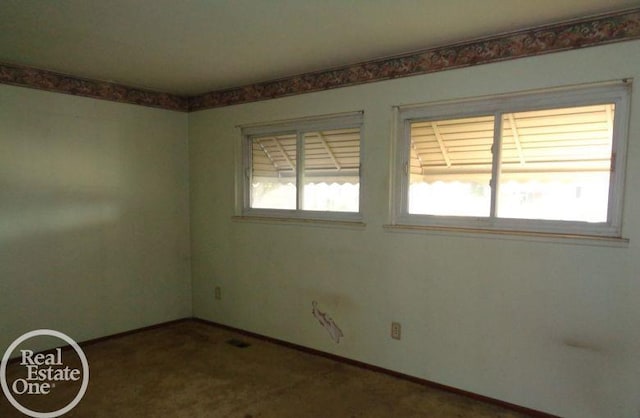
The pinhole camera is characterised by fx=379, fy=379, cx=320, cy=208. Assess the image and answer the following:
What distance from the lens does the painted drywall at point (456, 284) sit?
2.10 metres

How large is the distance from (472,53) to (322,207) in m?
1.62

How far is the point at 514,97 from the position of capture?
2.38 metres

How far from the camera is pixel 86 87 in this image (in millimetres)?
3352

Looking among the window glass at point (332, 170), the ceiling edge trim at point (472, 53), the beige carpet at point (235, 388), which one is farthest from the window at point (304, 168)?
the beige carpet at point (235, 388)

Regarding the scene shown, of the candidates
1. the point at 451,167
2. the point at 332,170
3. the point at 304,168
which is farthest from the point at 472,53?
the point at 304,168

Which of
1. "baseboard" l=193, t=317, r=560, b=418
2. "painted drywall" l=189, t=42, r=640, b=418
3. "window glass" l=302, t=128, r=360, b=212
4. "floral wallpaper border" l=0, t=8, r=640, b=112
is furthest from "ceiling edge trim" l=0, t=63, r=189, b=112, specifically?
"baseboard" l=193, t=317, r=560, b=418

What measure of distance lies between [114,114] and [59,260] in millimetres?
1391

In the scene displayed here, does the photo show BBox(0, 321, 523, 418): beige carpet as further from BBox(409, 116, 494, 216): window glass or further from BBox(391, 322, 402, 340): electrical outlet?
BBox(409, 116, 494, 216): window glass

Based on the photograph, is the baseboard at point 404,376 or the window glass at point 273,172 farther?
the window glass at point 273,172

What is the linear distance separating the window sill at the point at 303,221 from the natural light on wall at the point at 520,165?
1.56 ft

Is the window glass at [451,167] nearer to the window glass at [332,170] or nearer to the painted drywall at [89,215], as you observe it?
the window glass at [332,170]

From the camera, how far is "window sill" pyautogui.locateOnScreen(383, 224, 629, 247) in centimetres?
211

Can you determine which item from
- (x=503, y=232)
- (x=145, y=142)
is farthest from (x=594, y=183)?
(x=145, y=142)

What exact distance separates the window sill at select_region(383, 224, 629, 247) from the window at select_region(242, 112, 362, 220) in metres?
0.49
